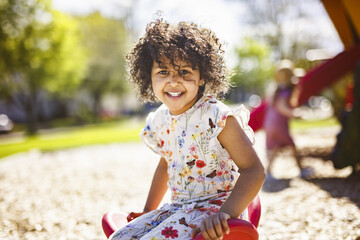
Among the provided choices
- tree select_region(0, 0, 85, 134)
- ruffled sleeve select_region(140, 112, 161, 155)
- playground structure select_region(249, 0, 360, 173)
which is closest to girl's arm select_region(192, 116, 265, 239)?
ruffled sleeve select_region(140, 112, 161, 155)

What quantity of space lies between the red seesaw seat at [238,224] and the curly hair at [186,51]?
30.2 inches

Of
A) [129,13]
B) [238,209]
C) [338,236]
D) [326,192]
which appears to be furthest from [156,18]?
Result: [129,13]

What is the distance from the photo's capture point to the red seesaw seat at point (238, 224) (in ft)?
4.77

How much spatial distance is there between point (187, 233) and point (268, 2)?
21353 mm

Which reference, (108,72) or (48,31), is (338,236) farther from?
(108,72)

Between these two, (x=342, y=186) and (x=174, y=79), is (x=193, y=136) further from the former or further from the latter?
(x=342, y=186)

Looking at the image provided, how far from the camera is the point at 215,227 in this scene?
1434 millimetres

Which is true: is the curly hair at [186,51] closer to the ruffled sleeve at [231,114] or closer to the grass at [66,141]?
the ruffled sleeve at [231,114]

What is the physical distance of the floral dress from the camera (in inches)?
66.7

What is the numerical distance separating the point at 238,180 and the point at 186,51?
77 centimetres

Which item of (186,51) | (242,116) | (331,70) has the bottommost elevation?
(242,116)

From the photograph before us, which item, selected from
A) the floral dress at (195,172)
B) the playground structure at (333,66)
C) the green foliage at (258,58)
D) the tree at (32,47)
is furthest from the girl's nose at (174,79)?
the green foliage at (258,58)

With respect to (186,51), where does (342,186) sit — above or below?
below

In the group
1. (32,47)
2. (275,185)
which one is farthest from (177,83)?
(32,47)
